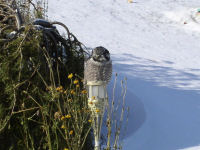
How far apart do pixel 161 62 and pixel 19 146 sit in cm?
408

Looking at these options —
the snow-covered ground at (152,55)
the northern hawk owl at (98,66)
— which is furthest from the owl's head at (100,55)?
the snow-covered ground at (152,55)

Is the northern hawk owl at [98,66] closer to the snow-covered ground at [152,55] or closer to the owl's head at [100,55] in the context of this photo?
the owl's head at [100,55]

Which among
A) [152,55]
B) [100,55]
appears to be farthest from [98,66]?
[152,55]

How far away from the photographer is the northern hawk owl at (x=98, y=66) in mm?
2141

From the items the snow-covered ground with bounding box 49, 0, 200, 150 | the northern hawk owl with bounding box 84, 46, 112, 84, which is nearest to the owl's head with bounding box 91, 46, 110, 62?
the northern hawk owl with bounding box 84, 46, 112, 84

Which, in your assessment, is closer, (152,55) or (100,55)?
(100,55)

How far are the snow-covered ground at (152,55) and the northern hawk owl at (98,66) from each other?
1.18 metres

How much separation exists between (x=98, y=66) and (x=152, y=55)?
4295 mm

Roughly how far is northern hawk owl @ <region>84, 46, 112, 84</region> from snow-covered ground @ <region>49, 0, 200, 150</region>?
46.5 inches

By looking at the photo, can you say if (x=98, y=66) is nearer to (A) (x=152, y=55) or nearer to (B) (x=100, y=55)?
(B) (x=100, y=55)

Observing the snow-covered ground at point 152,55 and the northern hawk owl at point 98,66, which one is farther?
the snow-covered ground at point 152,55

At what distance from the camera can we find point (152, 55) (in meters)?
6.27

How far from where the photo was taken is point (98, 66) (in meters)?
2.13

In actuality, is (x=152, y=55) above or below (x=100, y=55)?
below
